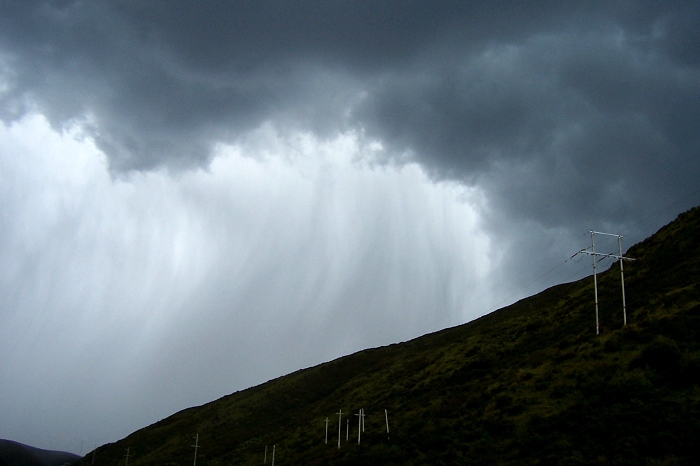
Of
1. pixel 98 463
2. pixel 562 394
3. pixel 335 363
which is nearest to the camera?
pixel 562 394

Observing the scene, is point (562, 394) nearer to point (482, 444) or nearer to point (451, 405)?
point (482, 444)

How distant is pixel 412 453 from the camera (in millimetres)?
44250

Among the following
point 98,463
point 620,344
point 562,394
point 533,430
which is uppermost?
point 620,344

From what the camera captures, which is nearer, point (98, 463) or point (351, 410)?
point (351, 410)

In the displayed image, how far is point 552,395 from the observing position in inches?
1596

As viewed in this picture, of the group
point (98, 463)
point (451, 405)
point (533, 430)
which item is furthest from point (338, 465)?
point (98, 463)

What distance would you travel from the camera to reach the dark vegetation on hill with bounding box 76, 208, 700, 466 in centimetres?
3136

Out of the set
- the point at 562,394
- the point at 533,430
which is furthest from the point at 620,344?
the point at 533,430

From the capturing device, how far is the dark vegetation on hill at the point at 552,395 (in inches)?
1235

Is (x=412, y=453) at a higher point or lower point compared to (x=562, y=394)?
lower

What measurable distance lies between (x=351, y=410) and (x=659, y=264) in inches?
1713

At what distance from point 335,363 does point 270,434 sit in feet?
163

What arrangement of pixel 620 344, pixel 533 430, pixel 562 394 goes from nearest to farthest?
pixel 533 430 → pixel 562 394 → pixel 620 344

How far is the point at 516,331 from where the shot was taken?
73125 millimetres
